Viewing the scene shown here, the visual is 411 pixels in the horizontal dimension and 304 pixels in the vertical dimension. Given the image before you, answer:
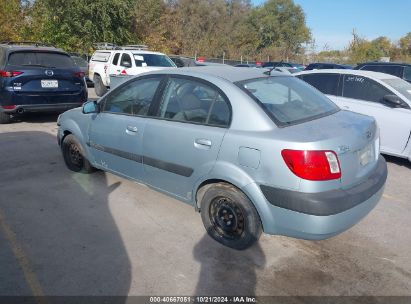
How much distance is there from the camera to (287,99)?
3.48 metres

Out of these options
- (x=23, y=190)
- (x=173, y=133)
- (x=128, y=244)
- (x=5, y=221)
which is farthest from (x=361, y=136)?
(x=23, y=190)

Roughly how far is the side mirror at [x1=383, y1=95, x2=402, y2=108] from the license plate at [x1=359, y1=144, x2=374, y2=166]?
9.24 feet

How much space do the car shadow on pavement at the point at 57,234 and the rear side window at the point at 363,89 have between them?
4356mm

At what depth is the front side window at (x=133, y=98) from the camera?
393cm

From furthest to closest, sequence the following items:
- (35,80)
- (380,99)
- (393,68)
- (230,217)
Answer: (393,68)
(35,80)
(380,99)
(230,217)

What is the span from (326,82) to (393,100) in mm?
1354

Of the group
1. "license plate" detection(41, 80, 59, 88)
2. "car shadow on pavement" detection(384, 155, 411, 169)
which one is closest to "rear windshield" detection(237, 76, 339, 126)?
"car shadow on pavement" detection(384, 155, 411, 169)

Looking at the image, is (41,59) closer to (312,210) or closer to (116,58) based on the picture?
(116,58)

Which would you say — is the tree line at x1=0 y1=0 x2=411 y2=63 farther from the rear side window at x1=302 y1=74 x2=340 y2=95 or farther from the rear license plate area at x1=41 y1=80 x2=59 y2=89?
the rear side window at x1=302 y1=74 x2=340 y2=95

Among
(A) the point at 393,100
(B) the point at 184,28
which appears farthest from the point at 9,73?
(B) the point at 184,28

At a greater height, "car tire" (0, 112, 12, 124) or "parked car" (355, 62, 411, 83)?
"parked car" (355, 62, 411, 83)

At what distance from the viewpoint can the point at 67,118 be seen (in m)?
4.97

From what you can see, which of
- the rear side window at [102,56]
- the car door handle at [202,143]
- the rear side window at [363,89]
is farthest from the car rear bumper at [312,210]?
the rear side window at [102,56]

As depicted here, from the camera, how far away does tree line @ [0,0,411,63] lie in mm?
24141
